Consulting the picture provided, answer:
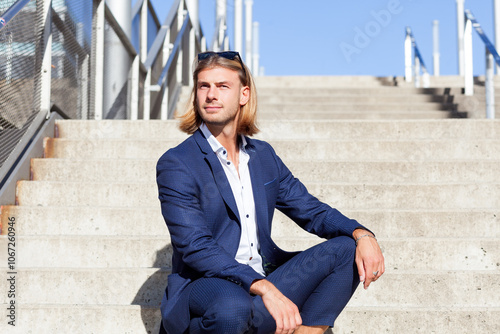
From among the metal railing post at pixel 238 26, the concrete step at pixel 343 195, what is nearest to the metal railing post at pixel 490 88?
the concrete step at pixel 343 195

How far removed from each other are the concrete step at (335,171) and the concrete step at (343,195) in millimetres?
224

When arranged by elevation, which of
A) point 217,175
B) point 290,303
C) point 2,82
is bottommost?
point 290,303

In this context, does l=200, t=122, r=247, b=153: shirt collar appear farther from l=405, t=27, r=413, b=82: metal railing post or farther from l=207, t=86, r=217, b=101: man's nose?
l=405, t=27, r=413, b=82: metal railing post

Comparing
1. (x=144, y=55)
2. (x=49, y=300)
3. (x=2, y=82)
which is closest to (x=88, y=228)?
(x=49, y=300)

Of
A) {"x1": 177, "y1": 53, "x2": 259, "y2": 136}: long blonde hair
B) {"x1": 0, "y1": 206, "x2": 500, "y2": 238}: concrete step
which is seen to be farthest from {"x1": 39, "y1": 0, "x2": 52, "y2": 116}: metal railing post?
{"x1": 177, "y1": 53, "x2": 259, "y2": 136}: long blonde hair

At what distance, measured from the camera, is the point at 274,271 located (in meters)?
2.25

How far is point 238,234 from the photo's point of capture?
88.4 inches

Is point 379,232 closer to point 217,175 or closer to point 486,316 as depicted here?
point 486,316

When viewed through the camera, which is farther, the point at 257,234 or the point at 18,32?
the point at 18,32

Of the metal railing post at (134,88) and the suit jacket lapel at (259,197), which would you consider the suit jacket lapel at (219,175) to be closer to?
the suit jacket lapel at (259,197)

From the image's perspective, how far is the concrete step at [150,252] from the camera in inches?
123

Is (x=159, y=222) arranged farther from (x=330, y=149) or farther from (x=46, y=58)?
(x=46, y=58)

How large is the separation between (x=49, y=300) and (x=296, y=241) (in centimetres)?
117

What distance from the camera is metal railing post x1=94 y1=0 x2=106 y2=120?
16.5ft
